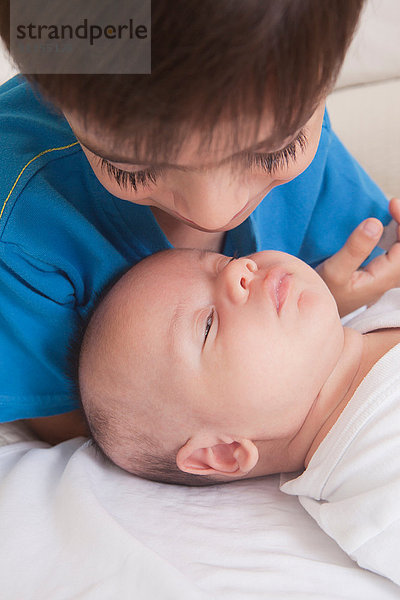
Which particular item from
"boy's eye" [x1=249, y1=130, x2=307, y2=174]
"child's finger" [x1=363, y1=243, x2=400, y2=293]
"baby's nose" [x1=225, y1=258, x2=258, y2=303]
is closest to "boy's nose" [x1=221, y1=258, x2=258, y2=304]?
"baby's nose" [x1=225, y1=258, x2=258, y2=303]

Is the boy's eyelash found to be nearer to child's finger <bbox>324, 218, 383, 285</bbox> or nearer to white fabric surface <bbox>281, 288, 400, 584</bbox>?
white fabric surface <bbox>281, 288, 400, 584</bbox>

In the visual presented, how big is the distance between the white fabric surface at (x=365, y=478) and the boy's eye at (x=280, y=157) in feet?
1.11

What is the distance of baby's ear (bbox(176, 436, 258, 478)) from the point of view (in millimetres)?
788

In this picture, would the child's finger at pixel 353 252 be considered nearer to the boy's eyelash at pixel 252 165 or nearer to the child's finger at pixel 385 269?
the child's finger at pixel 385 269

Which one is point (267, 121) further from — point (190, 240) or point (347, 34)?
point (190, 240)

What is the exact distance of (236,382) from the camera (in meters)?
0.77

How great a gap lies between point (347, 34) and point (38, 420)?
80 centimetres

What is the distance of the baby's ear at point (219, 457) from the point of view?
2.59ft

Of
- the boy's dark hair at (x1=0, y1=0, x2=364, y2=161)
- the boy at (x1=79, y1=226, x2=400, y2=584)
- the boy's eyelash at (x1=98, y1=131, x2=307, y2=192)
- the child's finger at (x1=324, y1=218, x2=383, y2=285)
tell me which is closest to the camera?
the boy's dark hair at (x1=0, y1=0, x2=364, y2=161)

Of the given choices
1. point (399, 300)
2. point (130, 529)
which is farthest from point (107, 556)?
point (399, 300)

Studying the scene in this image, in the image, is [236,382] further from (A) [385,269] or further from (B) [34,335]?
(A) [385,269]

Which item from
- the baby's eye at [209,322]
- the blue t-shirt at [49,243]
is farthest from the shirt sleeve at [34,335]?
the baby's eye at [209,322]

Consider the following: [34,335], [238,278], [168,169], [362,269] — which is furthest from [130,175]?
[362,269]

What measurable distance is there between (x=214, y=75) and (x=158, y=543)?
1.77 feet
